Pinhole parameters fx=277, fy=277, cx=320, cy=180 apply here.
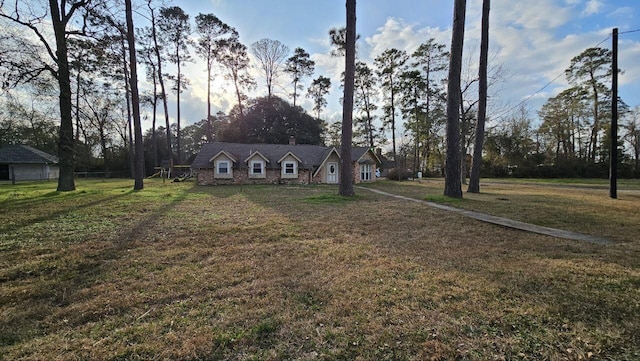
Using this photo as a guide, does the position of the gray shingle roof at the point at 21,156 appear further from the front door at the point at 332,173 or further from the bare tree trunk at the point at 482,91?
the bare tree trunk at the point at 482,91

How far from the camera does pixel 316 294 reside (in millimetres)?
A: 3139

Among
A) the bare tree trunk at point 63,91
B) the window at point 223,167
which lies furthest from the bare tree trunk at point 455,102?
the window at point 223,167

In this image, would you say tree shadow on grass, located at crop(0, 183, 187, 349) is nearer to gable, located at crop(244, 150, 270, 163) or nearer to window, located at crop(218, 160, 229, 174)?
window, located at crop(218, 160, 229, 174)

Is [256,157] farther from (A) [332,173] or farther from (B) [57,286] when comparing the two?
(B) [57,286]

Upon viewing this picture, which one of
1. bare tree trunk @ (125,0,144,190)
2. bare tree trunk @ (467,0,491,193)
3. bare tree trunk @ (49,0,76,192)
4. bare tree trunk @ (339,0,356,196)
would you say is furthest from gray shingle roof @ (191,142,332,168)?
bare tree trunk @ (467,0,491,193)

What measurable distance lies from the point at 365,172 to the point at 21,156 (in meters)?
36.9

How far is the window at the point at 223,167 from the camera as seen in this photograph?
22750 millimetres

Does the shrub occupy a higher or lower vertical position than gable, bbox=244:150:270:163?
lower

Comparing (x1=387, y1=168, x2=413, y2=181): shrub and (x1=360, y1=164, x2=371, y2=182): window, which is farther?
(x1=387, y1=168, x2=413, y2=181): shrub

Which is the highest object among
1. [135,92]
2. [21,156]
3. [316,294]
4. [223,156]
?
[135,92]

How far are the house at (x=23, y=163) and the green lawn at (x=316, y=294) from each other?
113 feet

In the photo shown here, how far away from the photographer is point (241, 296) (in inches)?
122

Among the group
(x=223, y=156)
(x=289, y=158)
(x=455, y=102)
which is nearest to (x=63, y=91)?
(x=223, y=156)

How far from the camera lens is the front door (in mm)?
25203
